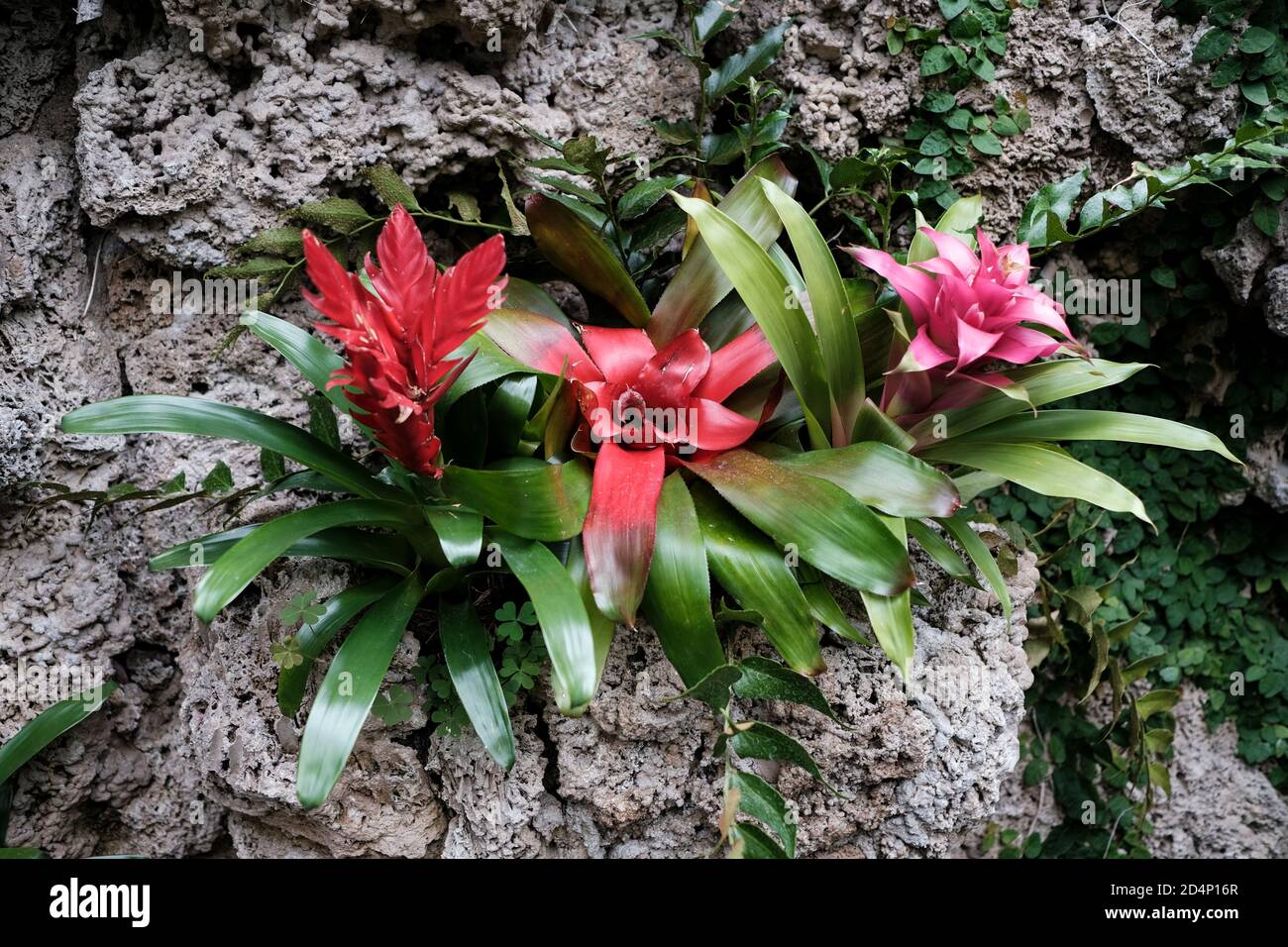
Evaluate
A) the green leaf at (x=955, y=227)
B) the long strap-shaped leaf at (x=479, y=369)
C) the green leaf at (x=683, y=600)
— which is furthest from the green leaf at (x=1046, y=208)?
the long strap-shaped leaf at (x=479, y=369)

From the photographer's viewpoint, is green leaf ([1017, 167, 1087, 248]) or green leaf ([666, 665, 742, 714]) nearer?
green leaf ([666, 665, 742, 714])

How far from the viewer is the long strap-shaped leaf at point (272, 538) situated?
1.34 metres

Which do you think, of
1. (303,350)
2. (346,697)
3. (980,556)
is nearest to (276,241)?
(303,350)

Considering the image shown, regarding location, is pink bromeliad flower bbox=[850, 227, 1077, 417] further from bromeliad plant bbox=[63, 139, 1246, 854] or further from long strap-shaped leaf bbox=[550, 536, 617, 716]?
long strap-shaped leaf bbox=[550, 536, 617, 716]

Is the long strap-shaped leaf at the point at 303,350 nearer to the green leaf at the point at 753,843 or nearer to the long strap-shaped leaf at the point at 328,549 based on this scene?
the long strap-shaped leaf at the point at 328,549

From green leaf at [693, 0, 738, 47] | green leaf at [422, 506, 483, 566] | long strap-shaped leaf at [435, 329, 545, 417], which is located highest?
green leaf at [693, 0, 738, 47]

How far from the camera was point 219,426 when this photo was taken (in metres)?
1.53

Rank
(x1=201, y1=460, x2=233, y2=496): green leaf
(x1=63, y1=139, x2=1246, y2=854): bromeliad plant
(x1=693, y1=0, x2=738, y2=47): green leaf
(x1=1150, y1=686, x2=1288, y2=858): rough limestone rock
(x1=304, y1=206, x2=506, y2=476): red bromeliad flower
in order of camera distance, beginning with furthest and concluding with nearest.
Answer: (x1=1150, y1=686, x2=1288, y2=858): rough limestone rock < (x1=693, y1=0, x2=738, y2=47): green leaf < (x1=201, y1=460, x2=233, y2=496): green leaf < (x1=63, y1=139, x2=1246, y2=854): bromeliad plant < (x1=304, y1=206, x2=506, y2=476): red bromeliad flower

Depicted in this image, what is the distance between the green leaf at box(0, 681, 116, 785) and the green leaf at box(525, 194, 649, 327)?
1319 millimetres

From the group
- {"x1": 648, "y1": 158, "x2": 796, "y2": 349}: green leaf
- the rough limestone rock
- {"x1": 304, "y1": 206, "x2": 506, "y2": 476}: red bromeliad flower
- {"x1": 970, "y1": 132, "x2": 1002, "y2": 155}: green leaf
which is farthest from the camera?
the rough limestone rock

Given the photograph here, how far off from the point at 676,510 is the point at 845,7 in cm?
137

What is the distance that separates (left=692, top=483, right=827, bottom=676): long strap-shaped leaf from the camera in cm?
151

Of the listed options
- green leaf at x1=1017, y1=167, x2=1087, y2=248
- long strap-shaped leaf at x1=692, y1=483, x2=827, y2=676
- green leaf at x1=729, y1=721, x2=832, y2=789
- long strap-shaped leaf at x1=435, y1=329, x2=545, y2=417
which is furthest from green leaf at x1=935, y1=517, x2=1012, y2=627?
long strap-shaped leaf at x1=435, y1=329, x2=545, y2=417

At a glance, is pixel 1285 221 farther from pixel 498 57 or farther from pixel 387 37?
pixel 387 37
